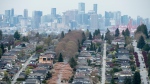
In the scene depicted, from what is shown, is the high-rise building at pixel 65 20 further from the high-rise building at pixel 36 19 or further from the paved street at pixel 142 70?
the paved street at pixel 142 70

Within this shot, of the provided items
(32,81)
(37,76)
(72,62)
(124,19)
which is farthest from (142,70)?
(124,19)

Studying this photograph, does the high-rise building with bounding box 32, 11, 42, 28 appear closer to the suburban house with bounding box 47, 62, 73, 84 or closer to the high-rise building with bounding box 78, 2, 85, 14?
the high-rise building with bounding box 78, 2, 85, 14

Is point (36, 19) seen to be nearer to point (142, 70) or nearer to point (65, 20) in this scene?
point (65, 20)

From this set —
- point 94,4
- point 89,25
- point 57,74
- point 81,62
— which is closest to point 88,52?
point 81,62

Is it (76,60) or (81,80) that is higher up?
(76,60)

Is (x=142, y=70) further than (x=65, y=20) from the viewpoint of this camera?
No

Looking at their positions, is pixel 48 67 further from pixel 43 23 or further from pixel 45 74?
pixel 43 23

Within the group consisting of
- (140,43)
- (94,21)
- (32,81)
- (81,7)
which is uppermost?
(81,7)

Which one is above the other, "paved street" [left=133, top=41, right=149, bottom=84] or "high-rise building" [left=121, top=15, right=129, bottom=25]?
"high-rise building" [left=121, top=15, right=129, bottom=25]

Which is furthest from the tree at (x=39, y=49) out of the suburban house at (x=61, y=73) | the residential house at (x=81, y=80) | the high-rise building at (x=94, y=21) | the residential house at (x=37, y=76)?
the high-rise building at (x=94, y=21)

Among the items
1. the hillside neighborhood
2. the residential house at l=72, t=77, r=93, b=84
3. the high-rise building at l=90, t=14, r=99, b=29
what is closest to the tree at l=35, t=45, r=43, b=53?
the hillside neighborhood

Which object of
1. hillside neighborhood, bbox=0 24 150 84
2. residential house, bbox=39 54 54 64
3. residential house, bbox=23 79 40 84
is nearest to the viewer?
residential house, bbox=23 79 40 84
